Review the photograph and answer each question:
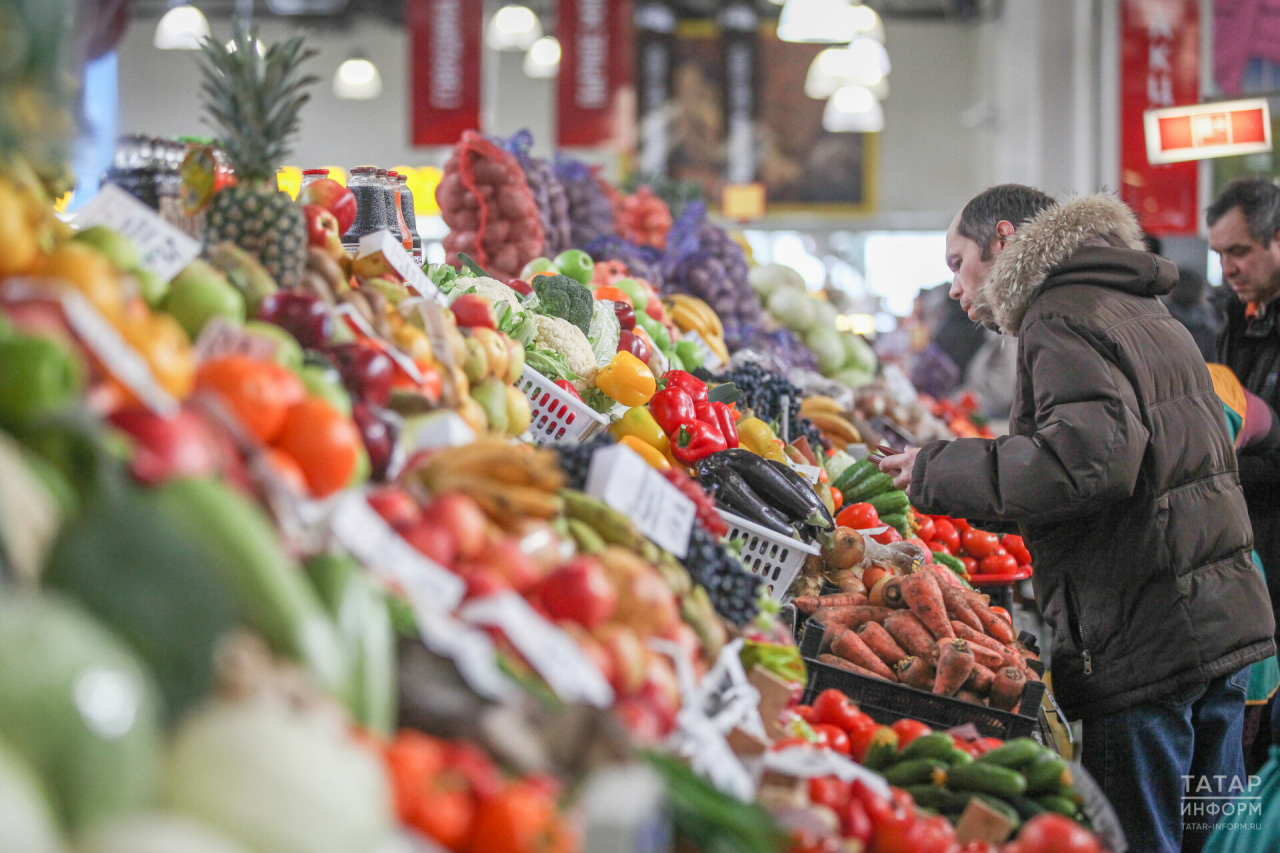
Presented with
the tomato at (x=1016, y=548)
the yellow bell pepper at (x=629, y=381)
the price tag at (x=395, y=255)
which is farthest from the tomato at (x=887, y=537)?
the price tag at (x=395, y=255)

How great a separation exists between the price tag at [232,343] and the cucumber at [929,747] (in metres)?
1.47

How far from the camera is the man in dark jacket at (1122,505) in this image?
3031mm

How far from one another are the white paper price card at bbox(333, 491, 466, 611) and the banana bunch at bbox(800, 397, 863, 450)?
11.7 ft

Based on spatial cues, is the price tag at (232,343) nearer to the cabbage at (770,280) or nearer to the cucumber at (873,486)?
the cucumber at (873,486)

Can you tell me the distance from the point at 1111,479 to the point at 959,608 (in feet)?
1.79

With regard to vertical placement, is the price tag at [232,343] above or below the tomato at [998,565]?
above

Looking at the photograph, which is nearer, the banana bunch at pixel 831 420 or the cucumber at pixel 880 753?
the cucumber at pixel 880 753

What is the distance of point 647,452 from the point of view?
127 inches

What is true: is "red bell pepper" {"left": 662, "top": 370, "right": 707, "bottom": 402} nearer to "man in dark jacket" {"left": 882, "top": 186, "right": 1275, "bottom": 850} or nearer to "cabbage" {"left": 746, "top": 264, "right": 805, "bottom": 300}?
"man in dark jacket" {"left": 882, "top": 186, "right": 1275, "bottom": 850}

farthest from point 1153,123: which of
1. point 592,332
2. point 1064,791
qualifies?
point 1064,791

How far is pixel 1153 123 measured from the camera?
8203 mm

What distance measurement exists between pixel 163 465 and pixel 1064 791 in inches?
67.1

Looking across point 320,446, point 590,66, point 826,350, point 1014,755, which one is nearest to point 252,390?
point 320,446

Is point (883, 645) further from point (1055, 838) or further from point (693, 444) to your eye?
point (1055, 838)
